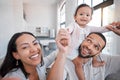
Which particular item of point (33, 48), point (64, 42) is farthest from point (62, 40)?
point (33, 48)

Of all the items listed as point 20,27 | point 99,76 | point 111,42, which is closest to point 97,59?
point 99,76

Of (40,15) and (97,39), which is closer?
(97,39)

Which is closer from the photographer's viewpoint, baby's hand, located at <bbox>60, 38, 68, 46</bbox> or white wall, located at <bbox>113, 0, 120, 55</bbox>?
baby's hand, located at <bbox>60, 38, 68, 46</bbox>

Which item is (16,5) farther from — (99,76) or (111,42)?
(99,76)

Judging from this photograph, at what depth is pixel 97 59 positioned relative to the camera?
31.6 inches

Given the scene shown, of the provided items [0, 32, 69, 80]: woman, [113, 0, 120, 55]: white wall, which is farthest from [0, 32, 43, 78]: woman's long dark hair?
[113, 0, 120, 55]: white wall

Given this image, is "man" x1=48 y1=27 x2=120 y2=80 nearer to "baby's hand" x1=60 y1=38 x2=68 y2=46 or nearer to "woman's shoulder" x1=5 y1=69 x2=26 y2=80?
"baby's hand" x1=60 y1=38 x2=68 y2=46

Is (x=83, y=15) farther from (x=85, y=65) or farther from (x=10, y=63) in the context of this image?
(x=10, y=63)

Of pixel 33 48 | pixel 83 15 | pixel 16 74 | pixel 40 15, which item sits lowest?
pixel 16 74

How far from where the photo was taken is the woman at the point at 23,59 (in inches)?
27.5

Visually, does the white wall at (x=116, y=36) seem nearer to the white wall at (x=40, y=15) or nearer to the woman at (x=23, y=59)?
the woman at (x=23, y=59)

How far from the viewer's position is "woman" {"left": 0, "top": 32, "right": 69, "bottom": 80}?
2.29 feet

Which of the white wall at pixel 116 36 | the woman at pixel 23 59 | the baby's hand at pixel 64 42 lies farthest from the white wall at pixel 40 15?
the baby's hand at pixel 64 42

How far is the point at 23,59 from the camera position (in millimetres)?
709
